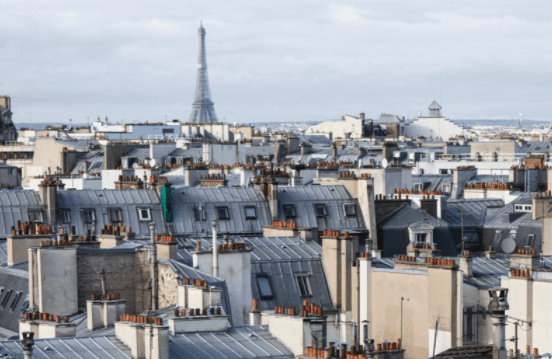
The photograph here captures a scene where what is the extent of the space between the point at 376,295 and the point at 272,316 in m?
6.16

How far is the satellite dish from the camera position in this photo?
40062 millimetres

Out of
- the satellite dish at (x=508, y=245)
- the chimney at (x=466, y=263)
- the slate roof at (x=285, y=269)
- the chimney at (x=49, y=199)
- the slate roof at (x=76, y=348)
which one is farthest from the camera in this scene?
the chimney at (x=49, y=199)

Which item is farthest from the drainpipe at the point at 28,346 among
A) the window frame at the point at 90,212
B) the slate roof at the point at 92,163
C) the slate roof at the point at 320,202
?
the slate roof at the point at 92,163

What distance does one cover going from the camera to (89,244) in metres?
33.3

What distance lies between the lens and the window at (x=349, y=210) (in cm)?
4525

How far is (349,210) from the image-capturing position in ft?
149

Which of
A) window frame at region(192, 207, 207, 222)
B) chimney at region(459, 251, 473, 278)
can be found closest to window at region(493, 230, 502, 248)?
window frame at region(192, 207, 207, 222)

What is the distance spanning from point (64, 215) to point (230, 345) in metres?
20.6

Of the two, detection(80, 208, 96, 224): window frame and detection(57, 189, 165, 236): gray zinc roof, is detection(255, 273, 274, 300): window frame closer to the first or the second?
detection(57, 189, 165, 236): gray zinc roof

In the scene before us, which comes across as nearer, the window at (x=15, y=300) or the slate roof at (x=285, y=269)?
the window at (x=15, y=300)

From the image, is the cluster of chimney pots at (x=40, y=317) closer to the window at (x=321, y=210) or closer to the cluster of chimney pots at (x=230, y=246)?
the cluster of chimney pots at (x=230, y=246)

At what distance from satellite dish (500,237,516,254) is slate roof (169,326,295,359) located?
54.1 feet

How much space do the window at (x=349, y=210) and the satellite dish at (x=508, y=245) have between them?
6.02m

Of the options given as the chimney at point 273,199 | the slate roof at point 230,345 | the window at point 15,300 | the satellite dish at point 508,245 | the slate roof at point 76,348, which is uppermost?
the chimney at point 273,199
